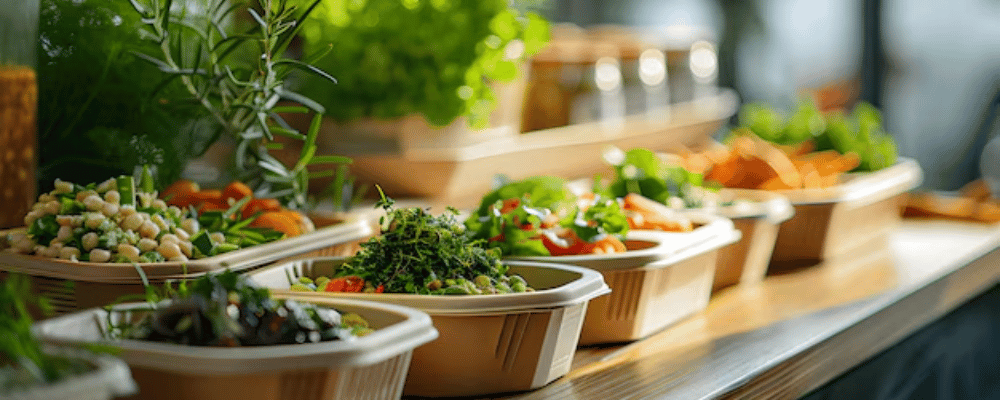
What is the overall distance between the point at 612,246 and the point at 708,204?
20.6 inches

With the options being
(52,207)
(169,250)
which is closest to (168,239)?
(169,250)

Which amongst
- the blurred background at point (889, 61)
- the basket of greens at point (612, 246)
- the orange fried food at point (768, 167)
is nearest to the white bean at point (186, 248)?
the basket of greens at point (612, 246)

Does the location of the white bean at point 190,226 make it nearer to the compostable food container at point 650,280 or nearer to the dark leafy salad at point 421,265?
the dark leafy salad at point 421,265

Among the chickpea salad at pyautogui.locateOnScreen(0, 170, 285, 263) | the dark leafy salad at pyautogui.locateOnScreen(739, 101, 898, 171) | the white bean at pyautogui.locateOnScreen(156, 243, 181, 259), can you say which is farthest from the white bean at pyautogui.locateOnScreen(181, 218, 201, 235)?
the dark leafy salad at pyautogui.locateOnScreen(739, 101, 898, 171)

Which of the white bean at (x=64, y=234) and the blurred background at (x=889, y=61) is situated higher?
the blurred background at (x=889, y=61)

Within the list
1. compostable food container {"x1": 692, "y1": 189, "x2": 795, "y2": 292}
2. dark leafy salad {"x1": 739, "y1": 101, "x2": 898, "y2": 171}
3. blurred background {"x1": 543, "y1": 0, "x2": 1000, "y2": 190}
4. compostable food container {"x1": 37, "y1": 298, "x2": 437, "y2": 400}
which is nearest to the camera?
compostable food container {"x1": 37, "y1": 298, "x2": 437, "y2": 400}

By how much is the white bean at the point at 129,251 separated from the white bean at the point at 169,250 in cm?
3

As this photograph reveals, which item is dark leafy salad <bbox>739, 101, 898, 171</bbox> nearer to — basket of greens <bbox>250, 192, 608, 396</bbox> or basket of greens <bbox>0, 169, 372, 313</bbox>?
basket of greens <bbox>250, 192, 608, 396</bbox>

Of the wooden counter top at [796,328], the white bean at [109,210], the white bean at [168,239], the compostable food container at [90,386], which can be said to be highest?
the compostable food container at [90,386]

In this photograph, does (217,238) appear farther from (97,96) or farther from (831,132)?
(831,132)

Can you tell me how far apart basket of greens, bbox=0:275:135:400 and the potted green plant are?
1280 millimetres

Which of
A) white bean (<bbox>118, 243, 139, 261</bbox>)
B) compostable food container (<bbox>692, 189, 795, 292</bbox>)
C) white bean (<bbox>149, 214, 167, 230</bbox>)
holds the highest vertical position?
white bean (<bbox>149, 214, 167, 230</bbox>)

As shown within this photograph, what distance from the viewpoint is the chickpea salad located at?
124 centimetres

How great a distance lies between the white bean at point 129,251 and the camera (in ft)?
4.04
